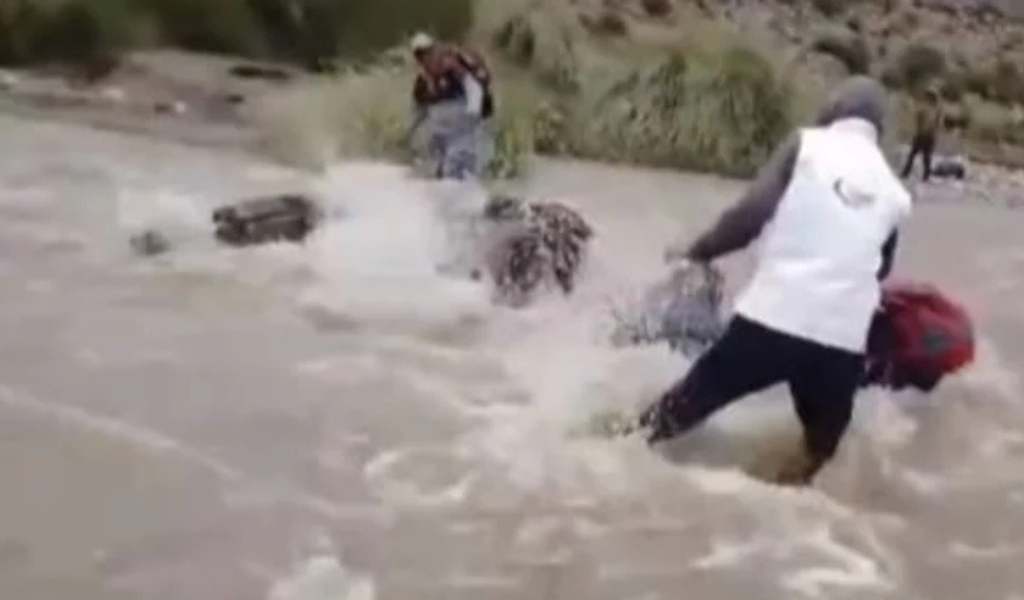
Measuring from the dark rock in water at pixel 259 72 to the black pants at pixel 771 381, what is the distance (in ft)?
20.0

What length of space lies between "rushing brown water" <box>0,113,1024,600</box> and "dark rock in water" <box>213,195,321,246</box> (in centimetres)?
9

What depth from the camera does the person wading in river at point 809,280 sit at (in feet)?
19.5

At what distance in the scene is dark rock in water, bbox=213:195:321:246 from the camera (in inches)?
341

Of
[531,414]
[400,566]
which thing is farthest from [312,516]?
[531,414]

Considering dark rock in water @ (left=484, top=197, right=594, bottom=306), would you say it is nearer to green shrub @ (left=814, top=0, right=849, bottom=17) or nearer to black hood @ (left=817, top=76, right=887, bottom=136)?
black hood @ (left=817, top=76, right=887, bottom=136)

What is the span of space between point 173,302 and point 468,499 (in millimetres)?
1998

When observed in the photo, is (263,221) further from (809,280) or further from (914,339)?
(809,280)

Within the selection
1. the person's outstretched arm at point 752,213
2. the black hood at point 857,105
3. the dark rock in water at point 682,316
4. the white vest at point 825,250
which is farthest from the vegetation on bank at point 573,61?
the white vest at point 825,250

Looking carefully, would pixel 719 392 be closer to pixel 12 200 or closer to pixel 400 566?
pixel 400 566

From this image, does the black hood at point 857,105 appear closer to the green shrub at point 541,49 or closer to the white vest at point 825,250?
the white vest at point 825,250

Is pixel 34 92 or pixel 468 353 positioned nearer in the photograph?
pixel 468 353

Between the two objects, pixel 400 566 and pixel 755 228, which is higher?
pixel 755 228

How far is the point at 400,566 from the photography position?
5449mm

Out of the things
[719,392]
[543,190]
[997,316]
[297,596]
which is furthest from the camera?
[543,190]
